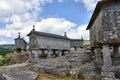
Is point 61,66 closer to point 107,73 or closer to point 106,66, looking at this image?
point 106,66

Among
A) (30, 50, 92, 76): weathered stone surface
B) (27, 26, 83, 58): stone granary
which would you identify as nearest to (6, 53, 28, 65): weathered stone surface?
(27, 26, 83, 58): stone granary

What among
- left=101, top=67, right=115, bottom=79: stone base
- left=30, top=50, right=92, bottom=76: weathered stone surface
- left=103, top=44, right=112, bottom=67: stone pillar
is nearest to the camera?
left=101, top=67, right=115, bottom=79: stone base

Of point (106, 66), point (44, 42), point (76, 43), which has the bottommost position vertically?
point (106, 66)

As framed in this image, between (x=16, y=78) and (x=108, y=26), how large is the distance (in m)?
9.18

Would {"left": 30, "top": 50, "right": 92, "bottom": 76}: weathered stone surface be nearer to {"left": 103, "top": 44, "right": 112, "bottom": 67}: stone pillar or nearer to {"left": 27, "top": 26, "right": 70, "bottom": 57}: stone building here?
{"left": 103, "top": 44, "right": 112, "bottom": 67}: stone pillar

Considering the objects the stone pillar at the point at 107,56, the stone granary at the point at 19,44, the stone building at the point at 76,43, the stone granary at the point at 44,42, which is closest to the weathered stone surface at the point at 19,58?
the stone granary at the point at 19,44

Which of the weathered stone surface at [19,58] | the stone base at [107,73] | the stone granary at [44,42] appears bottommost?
the stone base at [107,73]

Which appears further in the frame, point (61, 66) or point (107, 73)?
point (61, 66)

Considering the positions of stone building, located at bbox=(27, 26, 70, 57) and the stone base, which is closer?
the stone base

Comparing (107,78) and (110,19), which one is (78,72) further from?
(110,19)

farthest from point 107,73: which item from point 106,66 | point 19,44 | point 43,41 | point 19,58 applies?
point 19,44

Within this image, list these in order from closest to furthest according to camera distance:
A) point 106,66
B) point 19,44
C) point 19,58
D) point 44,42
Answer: point 106,66 < point 44,42 < point 19,58 < point 19,44

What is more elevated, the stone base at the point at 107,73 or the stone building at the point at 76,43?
the stone building at the point at 76,43

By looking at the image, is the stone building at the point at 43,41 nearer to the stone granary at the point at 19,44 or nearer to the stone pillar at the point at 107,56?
the stone granary at the point at 19,44
